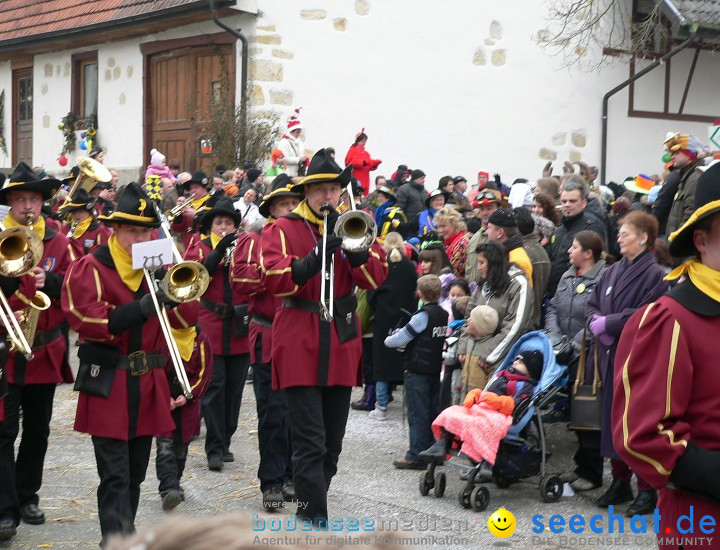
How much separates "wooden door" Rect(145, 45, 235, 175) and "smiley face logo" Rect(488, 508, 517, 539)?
36.4 ft

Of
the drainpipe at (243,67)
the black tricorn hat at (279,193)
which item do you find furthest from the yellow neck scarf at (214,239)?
the drainpipe at (243,67)

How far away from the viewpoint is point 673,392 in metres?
3.39

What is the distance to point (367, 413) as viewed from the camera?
34.6 ft

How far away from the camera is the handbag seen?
295 inches

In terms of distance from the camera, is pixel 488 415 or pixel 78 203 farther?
pixel 78 203

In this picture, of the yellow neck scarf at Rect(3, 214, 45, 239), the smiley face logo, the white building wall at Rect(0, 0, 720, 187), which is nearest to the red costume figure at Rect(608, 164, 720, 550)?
the smiley face logo

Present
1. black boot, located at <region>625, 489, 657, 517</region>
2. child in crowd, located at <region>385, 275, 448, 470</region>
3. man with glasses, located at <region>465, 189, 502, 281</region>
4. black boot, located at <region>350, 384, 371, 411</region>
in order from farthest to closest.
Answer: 1. black boot, located at <region>350, 384, 371, 411</region>
2. man with glasses, located at <region>465, 189, 502, 281</region>
3. child in crowd, located at <region>385, 275, 448, 470</region>
4. black boot, located at <region>625, 489, 657, 517</region>

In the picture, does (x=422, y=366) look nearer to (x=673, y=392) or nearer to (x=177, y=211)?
(x=177, y=211)

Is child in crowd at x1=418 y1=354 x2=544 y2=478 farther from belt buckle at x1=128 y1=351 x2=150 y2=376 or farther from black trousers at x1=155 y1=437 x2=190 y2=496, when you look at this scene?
belt buckle at x1=128 y1=351 x2=150 y2=376

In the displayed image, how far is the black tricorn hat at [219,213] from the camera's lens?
8742mm

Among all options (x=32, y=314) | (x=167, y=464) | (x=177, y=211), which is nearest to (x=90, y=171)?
(x=177, y=211)

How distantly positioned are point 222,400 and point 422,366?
1.59 m

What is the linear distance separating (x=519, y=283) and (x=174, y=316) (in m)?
2.96

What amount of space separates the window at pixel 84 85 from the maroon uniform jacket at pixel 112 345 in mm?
16053
